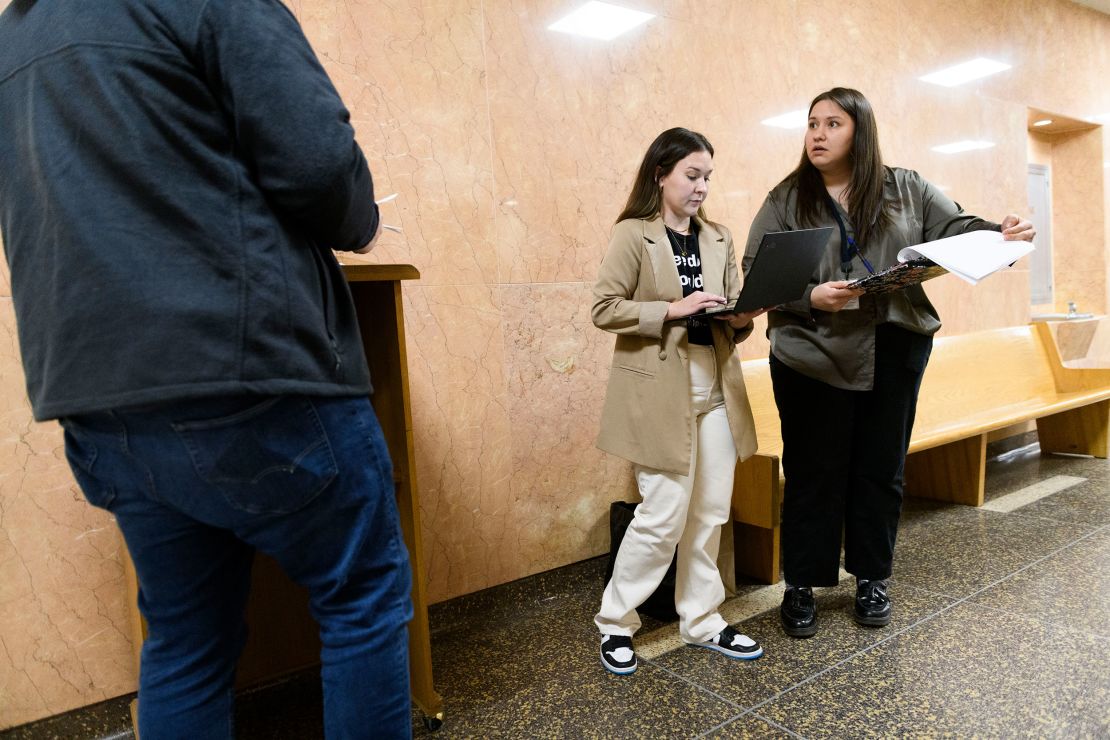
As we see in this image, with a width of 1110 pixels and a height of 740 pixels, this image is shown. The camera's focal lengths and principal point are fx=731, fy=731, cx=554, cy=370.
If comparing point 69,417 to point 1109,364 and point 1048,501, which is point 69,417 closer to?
point 1048,501

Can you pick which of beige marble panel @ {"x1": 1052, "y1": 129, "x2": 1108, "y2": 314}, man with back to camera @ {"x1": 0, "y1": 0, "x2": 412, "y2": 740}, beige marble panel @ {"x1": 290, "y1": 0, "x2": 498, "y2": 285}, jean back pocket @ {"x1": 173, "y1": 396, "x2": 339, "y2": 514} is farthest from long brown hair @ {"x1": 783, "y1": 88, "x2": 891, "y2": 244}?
beige marble panel @ {"x1": 1052, "y1": 129, "x2": 1108, "y2": 314}

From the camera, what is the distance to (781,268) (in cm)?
190

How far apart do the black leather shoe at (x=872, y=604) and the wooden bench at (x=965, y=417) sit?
38 centimetres

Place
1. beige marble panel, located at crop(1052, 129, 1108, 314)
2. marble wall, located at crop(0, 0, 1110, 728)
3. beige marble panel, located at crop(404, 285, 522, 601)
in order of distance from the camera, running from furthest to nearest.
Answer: beige marble panel, located at crop(1052, 129, 1108, 314) → beige marble panel, located at crop(404, 285, 522, 601) → marble wall, located at crop(0, 0, 1110, 728)

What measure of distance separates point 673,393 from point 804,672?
89 cm

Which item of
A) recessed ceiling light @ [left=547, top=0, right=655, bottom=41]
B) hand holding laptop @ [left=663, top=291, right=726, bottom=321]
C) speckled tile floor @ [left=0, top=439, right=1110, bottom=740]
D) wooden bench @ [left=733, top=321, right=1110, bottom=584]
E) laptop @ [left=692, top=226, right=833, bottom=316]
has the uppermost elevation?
recessed ceiling light @ [left=547, top=0, right=655, bottom=41]

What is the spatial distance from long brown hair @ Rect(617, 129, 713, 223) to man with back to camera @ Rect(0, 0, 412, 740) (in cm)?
132

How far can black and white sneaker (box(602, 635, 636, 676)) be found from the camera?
7.10 ft

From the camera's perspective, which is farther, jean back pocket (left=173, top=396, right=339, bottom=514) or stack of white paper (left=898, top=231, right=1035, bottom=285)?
stack of white paper (left=898, top=231, right=1035, bottom=285)

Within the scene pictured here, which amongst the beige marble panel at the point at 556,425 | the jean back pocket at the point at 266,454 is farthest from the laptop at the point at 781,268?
the jean back pocket at the point at 266,454

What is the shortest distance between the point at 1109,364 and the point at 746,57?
438 cm

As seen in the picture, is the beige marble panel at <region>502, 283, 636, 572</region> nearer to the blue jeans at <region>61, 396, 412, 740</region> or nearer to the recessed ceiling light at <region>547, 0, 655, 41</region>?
the recessed ceiling light at <region>547, 0, 655, 41</region>

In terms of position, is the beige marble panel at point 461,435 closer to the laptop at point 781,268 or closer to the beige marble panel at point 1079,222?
the laptop at point 781,268

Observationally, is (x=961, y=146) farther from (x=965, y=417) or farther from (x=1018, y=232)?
(x=1018, y=232)
